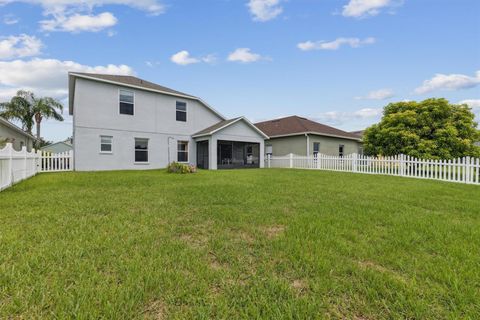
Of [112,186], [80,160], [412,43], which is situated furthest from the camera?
[80,160]

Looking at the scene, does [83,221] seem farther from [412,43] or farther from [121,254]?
[412,43]

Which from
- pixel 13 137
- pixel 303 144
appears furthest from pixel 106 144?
pixel 303 144

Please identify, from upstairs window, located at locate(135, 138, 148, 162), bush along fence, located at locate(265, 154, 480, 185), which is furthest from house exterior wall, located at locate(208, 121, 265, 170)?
upstairs window, located at locate(135, 138, 148, 162)

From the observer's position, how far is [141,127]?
53.2 ft

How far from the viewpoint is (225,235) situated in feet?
11.8

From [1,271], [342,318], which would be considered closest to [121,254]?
[1,271]

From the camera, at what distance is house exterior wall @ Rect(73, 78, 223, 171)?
14.2 meters

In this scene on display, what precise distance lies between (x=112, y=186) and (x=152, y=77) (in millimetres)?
14649

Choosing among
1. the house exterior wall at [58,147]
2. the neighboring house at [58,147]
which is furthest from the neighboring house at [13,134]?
the house exterior wall at [58,147]

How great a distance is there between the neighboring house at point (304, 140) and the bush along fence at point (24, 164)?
1654 cm

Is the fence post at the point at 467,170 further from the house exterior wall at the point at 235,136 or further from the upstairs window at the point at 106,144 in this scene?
the upstairs window at the point at 106,144

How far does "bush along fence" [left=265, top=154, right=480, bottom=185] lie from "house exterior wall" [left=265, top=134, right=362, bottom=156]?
8.64ft

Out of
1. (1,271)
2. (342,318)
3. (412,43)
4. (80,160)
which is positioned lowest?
(342,318)

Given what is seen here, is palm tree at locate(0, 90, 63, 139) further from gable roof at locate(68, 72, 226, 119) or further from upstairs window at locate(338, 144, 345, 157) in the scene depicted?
upstairs window at locate(338, 144, 345, 157)
